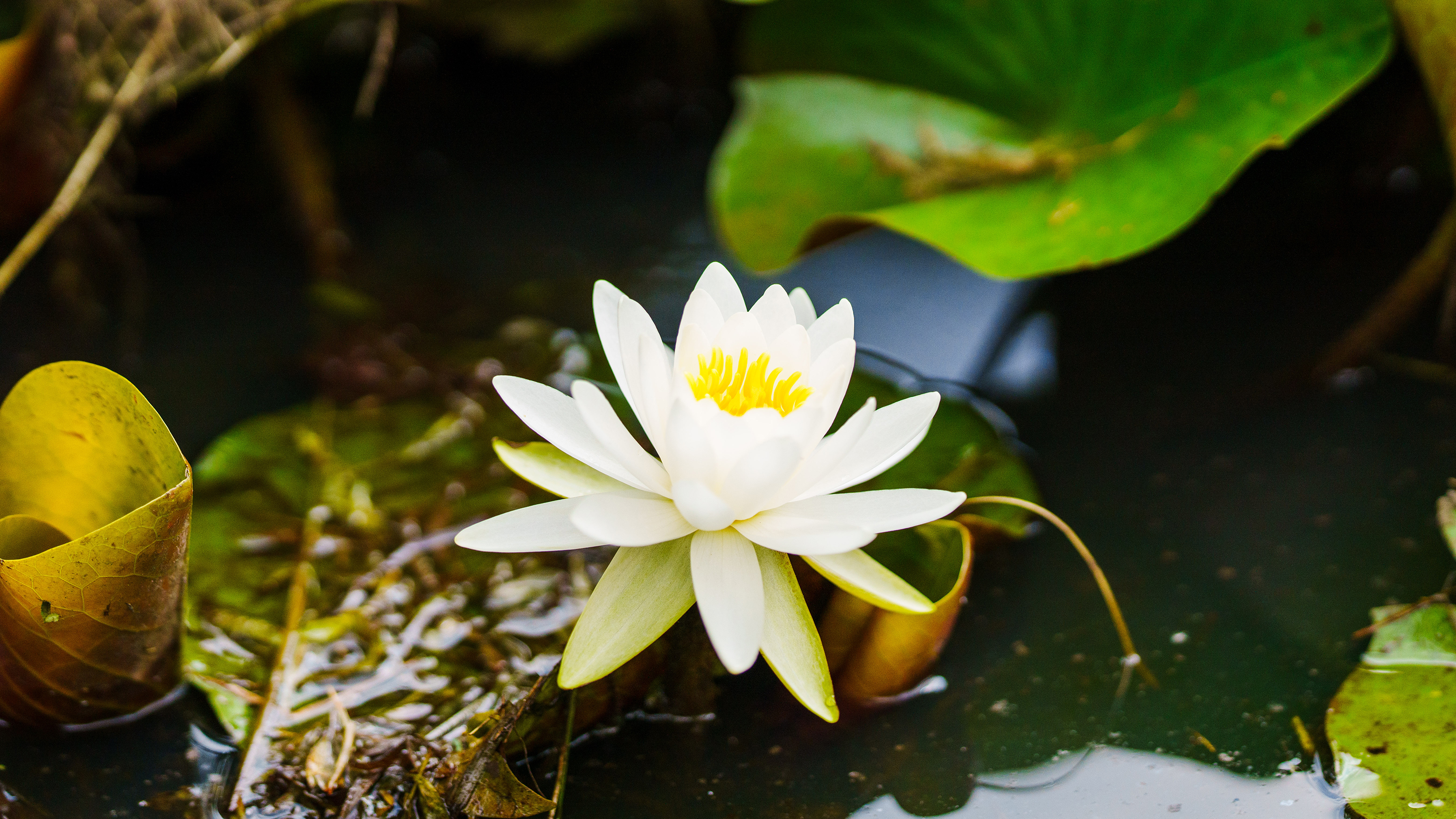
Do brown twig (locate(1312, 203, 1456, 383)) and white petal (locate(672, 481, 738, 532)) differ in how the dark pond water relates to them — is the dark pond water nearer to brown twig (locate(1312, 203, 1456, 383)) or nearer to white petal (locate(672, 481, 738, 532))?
brown twig (locate(1312, 203, 1456, 383))

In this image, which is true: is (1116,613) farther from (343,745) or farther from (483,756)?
(343,745)

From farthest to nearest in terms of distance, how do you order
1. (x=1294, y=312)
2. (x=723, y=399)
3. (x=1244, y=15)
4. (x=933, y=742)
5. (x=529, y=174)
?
(x=529, y=174), (x=1294, y=312), (x=1244, y=15), (x=933, y=742), (x=723, y=399)

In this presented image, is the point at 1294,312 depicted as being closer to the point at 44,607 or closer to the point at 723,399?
the point at 723,399

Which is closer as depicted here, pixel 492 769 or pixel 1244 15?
pixel 492 769

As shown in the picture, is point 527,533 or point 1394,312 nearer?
point 527,533

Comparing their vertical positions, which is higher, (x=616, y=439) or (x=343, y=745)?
(x=616, y=439)

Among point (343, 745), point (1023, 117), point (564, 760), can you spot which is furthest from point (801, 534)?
point (1023, 117)

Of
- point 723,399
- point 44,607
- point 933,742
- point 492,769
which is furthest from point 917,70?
point 44,607
